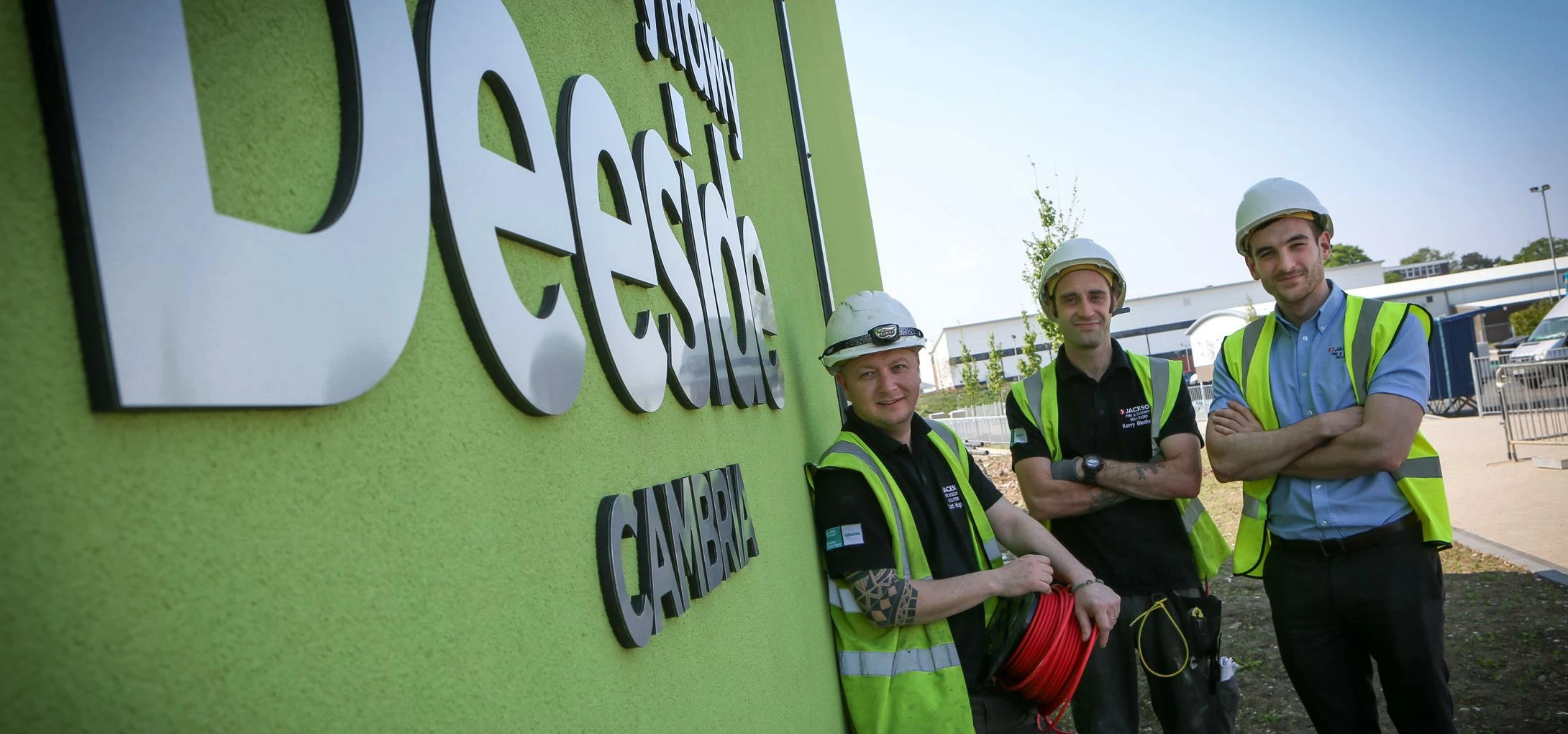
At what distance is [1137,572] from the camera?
369 centimetres

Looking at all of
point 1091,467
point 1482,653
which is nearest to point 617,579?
point 1091,467

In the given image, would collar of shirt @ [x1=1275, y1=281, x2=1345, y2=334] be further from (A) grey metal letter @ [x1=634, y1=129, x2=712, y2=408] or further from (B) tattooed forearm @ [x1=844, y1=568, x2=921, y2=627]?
(A) grey metal letter @ [x1=634, y1=129, x2=712, y2=408]

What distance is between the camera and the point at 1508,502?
9.61m

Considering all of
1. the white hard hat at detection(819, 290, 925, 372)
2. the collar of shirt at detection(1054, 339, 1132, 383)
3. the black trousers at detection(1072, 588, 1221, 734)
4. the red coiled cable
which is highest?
the white hard hat at detection(819, 290, 925, 372)

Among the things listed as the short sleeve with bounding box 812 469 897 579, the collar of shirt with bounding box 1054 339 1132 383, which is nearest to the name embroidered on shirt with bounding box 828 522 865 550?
the short sleeve with bounding box 812 469 897 579

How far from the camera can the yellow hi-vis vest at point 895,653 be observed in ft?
9.56

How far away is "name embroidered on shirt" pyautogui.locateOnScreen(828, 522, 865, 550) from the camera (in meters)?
2.94

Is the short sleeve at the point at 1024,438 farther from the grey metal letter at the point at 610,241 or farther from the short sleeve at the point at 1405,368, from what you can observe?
the grey metal letter at the point at 610,241

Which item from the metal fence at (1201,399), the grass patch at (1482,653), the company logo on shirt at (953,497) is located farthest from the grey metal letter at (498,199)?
the metal fence at (1201,399)

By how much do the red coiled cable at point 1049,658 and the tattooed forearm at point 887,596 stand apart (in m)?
0.50

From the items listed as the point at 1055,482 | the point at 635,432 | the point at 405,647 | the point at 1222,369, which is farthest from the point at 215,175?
the point at 1222,369

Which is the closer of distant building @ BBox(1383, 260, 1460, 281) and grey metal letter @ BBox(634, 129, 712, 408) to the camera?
grey metal letter @ BBox(634, 129, 712, 408)

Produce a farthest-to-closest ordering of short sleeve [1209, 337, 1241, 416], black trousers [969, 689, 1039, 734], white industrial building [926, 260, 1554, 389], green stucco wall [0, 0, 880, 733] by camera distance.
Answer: white industrial building [926, 260, 1554, 389], short sleeve [1209, 337, 1241, 416], black trousers [969, 689, 1039, 734], green stucco wall [0, 0, 880, 733]

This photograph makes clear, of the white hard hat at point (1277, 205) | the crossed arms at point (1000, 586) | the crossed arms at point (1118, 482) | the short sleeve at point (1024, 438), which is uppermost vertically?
the white hard hat at point (1277, 205)
